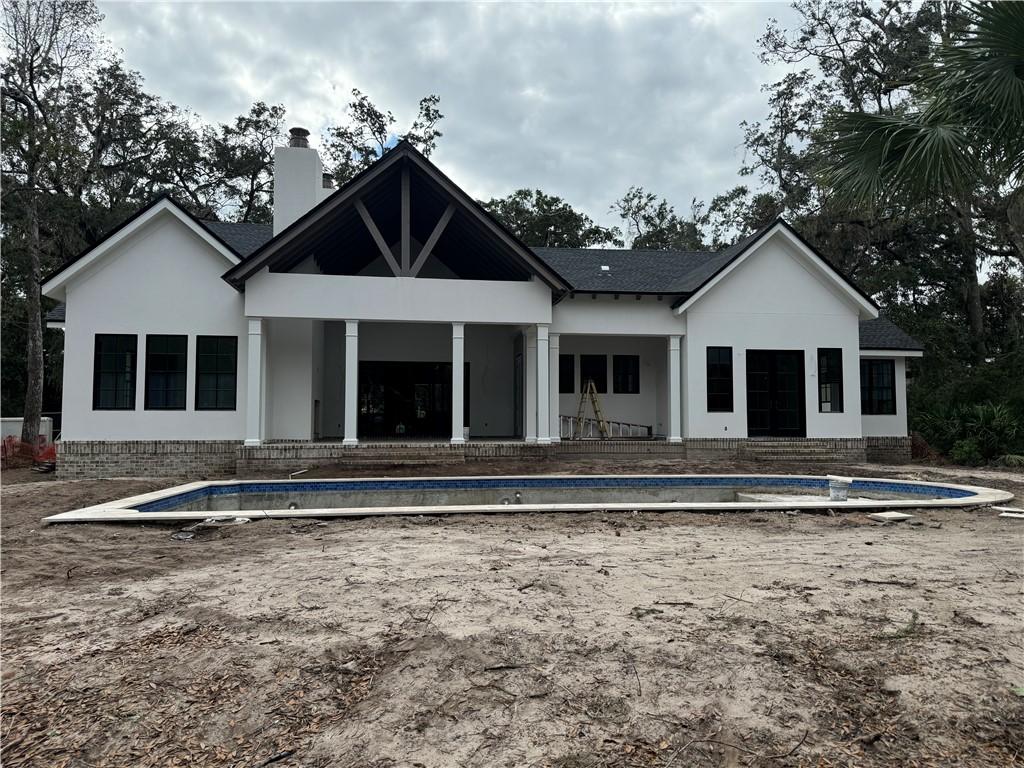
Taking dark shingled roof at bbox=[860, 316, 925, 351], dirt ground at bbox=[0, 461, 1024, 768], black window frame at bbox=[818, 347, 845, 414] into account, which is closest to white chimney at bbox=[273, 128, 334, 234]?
dirt ground at bbox=[0, 461, 1024, 768]

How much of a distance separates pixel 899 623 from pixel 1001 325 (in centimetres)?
2925

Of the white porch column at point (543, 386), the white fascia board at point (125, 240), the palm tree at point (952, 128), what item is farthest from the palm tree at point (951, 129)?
the white fascia board at point (125, 240)

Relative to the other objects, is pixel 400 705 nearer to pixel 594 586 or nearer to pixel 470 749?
pixel 470 749

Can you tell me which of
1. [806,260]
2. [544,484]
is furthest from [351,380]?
[806,260]

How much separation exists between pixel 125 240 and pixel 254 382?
4.51 meters

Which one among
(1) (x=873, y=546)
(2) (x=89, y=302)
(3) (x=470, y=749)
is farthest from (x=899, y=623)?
(2) (x=89, y=302)

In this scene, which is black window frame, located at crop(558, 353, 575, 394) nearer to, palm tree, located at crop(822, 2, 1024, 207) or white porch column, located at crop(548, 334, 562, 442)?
white porch column, located at crop(548, 334, 562, 442)

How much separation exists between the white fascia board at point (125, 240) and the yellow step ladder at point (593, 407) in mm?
9883

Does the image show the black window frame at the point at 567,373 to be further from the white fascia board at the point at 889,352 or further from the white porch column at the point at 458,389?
the white fascia board at the point at 889,352

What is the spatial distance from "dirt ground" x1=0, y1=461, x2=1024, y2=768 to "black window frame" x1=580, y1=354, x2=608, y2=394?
12.8 metres

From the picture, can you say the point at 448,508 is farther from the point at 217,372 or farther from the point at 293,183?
the point at 293,183

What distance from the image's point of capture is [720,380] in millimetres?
16688

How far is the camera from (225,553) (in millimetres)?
6234

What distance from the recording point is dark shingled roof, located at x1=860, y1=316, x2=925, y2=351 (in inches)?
711
